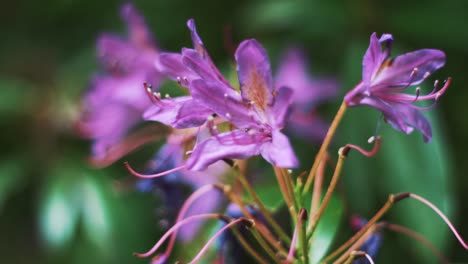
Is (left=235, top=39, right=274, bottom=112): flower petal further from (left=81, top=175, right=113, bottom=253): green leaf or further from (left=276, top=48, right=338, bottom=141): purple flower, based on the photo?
(left=81, top=175, right=113, bottom=253): green leaf

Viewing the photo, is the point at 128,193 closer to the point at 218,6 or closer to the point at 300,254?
the point at 218,6

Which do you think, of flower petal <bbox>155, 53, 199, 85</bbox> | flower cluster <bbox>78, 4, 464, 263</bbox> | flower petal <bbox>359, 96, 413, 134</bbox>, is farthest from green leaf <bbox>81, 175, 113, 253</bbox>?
flower petal <bbox>359, 96, 413, 134</bbox>

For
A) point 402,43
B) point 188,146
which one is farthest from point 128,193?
point 188,146

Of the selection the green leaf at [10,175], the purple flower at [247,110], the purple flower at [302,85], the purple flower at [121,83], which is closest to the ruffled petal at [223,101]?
the purple flower at [247,110]

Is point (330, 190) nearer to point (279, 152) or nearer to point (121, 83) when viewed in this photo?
point (279, 152)

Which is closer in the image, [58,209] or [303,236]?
[303,236]

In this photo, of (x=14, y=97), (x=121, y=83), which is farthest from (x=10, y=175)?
(x=121, y=83)

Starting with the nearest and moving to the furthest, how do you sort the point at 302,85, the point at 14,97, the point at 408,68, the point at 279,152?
the point at 279,152 → the point at 408,68 → the point at 302,85 → the point at 14,97
